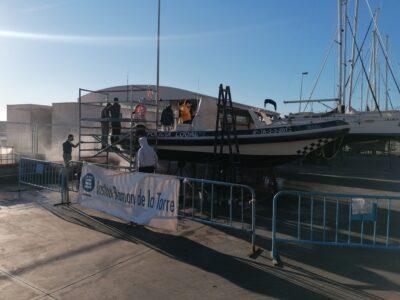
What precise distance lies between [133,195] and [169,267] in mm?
2035

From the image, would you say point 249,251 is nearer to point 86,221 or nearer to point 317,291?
point 317,291

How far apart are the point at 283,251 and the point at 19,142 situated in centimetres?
1812

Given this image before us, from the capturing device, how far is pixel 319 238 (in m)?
6.70

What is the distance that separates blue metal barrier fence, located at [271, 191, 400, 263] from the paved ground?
30 centimetres

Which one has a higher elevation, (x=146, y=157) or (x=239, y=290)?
(x=146, y=157)

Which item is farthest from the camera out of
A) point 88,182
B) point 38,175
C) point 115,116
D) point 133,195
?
point 115,116

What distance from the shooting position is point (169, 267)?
5.23 metres

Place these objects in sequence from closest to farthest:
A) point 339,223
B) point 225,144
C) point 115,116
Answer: point 339,223, point 225,144, point 115,116

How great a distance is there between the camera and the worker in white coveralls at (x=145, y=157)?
824 cm

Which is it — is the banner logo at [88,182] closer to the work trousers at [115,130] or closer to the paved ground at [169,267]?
the paved ground at [169,267]

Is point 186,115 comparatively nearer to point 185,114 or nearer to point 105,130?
point 185,114

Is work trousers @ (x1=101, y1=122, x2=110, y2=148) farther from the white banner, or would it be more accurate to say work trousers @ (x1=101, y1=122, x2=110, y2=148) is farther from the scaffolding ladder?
the white banner

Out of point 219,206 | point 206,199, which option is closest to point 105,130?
point 206,199

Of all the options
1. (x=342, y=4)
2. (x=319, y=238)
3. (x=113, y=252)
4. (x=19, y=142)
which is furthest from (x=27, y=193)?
(x=342, y=4)
